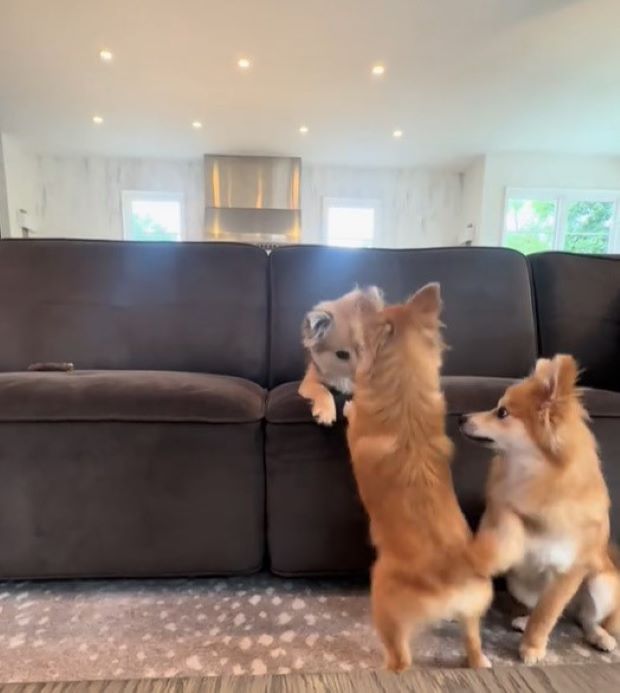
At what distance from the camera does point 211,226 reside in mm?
6727

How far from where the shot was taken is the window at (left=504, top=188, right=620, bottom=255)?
6.73 meters

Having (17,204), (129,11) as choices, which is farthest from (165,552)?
(17,204)

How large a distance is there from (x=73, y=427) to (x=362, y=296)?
0.81 m

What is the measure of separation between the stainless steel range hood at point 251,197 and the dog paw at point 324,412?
570 centimetres

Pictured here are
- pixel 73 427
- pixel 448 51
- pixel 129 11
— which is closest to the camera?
pixel 73 427

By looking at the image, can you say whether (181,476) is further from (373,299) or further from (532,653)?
(532,653)

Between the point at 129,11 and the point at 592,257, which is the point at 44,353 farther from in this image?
the point at 129,11

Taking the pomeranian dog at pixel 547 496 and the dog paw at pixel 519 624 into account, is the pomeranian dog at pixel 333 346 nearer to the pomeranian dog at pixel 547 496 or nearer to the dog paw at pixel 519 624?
the pomeranian dog at pixel 547 496

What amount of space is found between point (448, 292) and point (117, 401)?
1.18 m

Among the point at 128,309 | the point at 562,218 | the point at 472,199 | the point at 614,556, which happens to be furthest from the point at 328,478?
the point at 562,218

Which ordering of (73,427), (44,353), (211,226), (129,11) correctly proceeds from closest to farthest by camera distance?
(73,427) < (44,353) < (129,11) < (211,226)

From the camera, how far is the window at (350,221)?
7340 mm

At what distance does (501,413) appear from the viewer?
0.97m

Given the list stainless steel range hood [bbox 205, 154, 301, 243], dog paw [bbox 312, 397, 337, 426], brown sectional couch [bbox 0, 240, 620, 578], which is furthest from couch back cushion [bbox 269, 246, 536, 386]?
stainless steel range hood [bbox 205, 154, 301, 243]
